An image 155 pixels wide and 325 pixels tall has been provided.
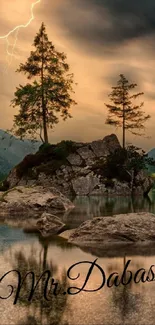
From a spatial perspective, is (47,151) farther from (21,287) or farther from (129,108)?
(21,287)

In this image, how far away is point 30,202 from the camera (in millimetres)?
23203

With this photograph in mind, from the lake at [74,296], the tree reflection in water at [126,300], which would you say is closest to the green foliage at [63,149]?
the lake at [74,296]

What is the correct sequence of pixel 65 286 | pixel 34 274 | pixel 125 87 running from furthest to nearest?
pixel 125 87
pixel 34 274
pixel 65 286

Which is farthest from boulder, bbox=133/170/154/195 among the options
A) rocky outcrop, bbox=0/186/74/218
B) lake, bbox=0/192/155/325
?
lake, bbox=0/192/155/325

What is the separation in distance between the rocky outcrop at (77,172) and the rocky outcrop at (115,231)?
108 ft

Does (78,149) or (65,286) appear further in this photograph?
(78,149)

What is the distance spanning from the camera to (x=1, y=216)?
2133 cm

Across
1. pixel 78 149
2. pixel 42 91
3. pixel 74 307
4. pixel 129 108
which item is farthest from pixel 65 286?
pixel 129 108

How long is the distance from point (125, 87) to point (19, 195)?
150 feet

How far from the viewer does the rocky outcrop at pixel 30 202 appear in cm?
2277

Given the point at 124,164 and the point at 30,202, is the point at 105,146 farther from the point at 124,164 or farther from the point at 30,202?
the point at 30,202

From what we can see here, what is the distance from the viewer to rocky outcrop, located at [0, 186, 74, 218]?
2277 centimetres

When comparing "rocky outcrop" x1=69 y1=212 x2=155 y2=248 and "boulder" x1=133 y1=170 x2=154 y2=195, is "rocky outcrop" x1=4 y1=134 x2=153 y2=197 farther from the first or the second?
"rocky outcrop" x1=69 y1=212 x2=155 y2=248

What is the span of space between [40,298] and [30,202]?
53.7 feet
